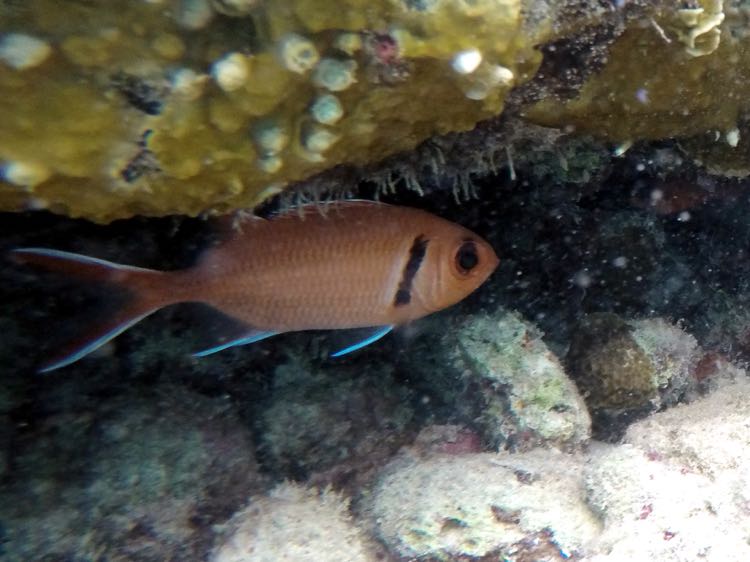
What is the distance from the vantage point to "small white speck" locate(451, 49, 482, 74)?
6.12 feet

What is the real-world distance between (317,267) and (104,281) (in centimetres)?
97

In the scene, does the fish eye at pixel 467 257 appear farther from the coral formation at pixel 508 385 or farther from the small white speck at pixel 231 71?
the small white speck at pixel 231 71

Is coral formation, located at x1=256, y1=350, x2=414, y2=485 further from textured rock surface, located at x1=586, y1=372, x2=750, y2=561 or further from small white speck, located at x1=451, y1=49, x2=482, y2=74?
small white speck, located at x1=451, y1=49, x2=482, y2=74

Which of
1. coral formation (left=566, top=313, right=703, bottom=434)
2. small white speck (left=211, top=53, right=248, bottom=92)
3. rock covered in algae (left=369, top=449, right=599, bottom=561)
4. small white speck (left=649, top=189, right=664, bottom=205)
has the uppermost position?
small white speck (left=211, top=53, right=248, bottom=92)

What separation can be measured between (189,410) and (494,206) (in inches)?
98.6

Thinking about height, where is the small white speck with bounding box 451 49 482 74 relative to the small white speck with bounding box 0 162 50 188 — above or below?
above

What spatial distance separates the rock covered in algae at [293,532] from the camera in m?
3.11

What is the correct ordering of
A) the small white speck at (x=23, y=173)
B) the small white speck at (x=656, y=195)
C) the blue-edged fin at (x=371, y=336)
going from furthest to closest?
the small white speck at (x=656, y=195)
the blue-edged fin at (x=371, y=336)
the small white speck at (x=23, y=173)

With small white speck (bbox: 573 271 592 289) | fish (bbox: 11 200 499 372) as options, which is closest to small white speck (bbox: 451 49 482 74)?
fish (bbox: 11 200 499 372)

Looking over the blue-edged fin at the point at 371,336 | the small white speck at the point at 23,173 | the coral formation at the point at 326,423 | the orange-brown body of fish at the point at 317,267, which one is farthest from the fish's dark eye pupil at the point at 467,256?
the small white speck at the point at 23,173

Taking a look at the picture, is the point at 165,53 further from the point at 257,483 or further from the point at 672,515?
the point at 672,515

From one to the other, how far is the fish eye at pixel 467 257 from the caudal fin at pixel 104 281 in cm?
146

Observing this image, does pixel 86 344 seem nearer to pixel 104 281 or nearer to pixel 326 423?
pixel 104 281

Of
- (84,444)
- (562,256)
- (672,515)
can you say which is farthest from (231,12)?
(562,256)
